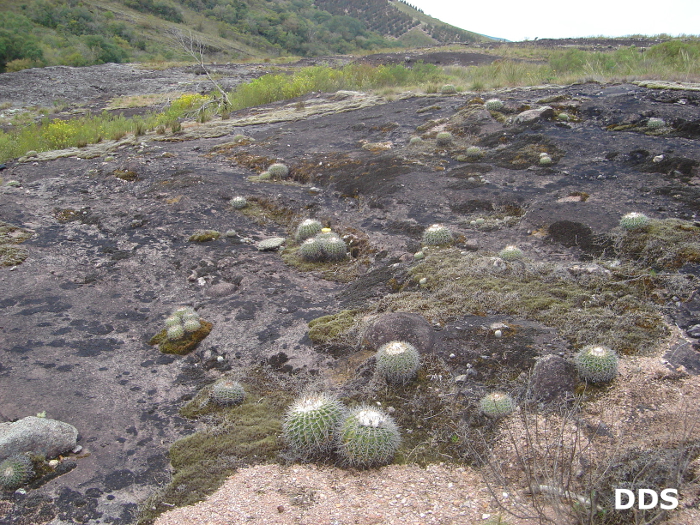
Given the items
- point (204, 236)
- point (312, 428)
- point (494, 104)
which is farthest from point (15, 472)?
point (494, 104)

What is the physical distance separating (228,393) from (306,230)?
11.3 ft

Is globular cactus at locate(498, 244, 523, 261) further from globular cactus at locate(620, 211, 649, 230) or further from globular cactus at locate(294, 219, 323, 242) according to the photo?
globular cactus at locate(294, 219, 323, 242)

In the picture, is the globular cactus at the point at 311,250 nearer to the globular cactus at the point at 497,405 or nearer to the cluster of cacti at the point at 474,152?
the globular cactus at the point at 497,405

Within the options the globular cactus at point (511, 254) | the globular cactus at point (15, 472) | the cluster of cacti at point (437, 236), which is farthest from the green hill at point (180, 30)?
the globular cactus at point (15, 472)

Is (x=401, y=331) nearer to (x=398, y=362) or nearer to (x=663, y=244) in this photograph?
(x=398, y=362)

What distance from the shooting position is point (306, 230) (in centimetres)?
697

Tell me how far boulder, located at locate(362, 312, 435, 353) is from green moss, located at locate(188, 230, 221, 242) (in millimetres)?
3620

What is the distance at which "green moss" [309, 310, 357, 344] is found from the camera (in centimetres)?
475

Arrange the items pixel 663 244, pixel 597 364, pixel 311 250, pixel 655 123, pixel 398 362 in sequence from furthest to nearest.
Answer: pixel 655 123, pixel 311 250, pixel 663 244, pixel 398 362, pixel 597 364

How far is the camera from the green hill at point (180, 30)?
32562mm

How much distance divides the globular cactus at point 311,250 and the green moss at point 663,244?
3761mm

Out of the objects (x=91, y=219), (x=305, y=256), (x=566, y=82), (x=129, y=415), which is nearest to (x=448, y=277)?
(x=305, y=256)

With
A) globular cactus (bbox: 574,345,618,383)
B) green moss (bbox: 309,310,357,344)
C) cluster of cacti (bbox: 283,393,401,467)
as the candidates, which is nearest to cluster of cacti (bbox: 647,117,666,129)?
globular cactus (bbox: 574,345,618,383)

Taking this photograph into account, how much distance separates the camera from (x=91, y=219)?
7.88 m
